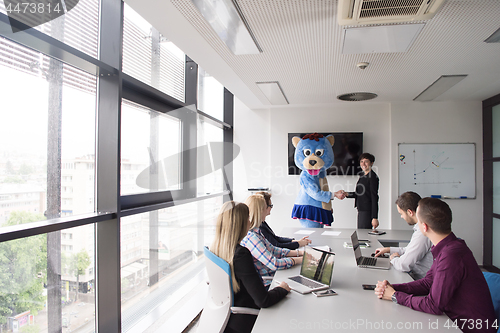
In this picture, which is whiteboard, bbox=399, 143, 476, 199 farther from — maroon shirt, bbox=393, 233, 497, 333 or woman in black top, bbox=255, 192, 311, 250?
maroon shirt, bbox=393, 233, 497, 333

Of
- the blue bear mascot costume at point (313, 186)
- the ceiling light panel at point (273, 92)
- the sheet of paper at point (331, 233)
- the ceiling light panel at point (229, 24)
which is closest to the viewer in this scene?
the ceiling light panel at point (229, 24)

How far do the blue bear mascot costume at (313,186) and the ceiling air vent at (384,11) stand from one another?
224cm

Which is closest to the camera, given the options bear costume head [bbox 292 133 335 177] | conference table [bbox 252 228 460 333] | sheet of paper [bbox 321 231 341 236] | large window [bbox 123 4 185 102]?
conference table [bbox 252 228 460 333]

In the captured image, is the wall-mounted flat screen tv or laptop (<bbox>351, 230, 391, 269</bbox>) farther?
the wall-mounted flat screen tv

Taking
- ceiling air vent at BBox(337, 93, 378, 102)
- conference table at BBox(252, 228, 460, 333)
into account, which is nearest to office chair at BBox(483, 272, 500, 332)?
conference table at BBox(252, 228, 460, 333)

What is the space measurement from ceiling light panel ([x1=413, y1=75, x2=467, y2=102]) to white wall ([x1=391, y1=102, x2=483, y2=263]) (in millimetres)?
283

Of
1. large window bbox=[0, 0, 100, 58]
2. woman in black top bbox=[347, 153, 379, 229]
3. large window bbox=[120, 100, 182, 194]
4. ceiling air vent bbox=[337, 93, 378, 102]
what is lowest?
woman in black top bbox=[347, 153, 379, 229]

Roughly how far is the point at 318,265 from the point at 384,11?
1610mm

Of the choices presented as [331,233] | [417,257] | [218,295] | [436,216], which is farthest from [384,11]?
[331,233]

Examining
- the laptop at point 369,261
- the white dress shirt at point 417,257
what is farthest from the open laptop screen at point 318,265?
the white dress shirt at point 417,257

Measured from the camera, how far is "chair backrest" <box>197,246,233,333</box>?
1736 millimetres

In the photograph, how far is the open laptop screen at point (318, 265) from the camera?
1.89 m

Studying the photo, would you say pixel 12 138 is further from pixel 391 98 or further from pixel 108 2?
pixel 391 98

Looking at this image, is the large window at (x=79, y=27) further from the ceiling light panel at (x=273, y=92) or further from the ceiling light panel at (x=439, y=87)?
the ceiling light panel at (x=439, y=87)
